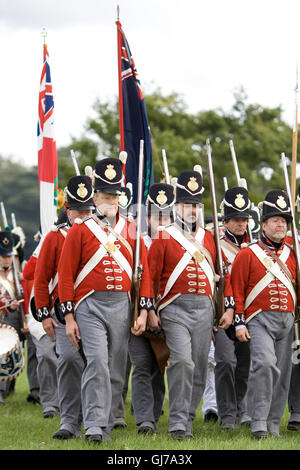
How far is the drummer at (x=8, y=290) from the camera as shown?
1379 centimetres

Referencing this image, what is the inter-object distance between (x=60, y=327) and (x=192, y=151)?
2578cm

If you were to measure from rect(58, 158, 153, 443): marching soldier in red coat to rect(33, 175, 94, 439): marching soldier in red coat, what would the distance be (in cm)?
31

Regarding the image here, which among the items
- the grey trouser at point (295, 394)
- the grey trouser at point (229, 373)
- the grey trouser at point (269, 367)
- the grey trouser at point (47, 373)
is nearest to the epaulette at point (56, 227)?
the grey trouser at point (229, 373)

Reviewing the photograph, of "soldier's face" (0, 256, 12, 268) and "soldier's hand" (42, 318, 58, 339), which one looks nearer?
"soldier's hand" (42, 318, 58, 339)

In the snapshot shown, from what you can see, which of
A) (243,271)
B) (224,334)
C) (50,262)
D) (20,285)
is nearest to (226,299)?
(243,271)

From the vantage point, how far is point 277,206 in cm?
951

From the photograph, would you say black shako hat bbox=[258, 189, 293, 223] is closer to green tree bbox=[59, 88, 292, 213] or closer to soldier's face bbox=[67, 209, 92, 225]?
soldier's face bbox=[67, 209, 92, 225]

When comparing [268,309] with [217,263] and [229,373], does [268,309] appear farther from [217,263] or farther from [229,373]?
[229,373]

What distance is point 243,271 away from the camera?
375 inches

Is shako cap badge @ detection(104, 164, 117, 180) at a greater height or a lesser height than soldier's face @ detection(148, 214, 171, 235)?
greater

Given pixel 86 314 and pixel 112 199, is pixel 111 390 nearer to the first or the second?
pixel 86 314

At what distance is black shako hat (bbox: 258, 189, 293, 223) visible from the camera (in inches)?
374

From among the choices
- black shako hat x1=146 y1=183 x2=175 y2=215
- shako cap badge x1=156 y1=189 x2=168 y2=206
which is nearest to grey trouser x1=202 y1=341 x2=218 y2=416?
black shako hat x1=146 y1=183 x2=175 y2=215

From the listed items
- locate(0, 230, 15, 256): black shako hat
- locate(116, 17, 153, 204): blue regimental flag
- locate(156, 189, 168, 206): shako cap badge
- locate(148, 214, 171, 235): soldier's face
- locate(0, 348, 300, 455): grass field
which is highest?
locate(116, 17, 153, 204): blue regimental flag
